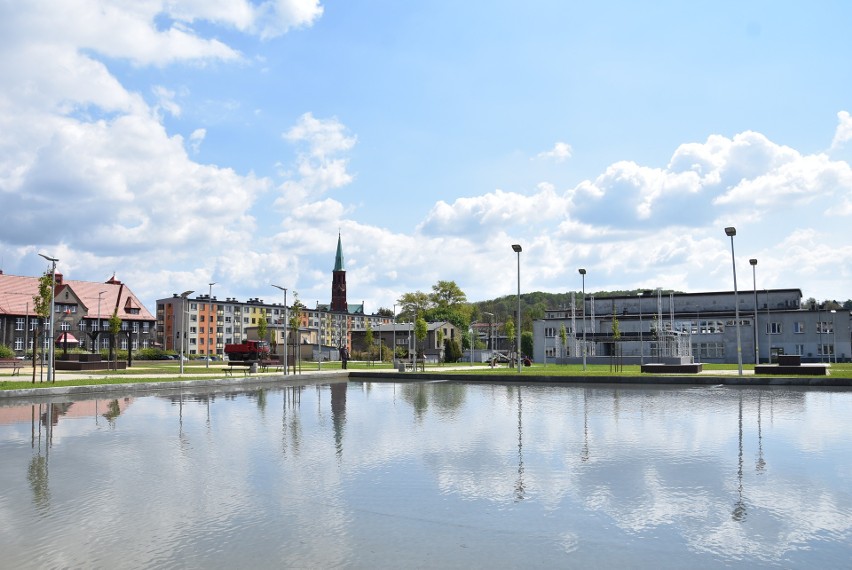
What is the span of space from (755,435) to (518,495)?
9.64 metres

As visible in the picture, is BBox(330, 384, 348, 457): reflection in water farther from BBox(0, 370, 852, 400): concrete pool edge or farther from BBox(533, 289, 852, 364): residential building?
BBox(533, 289, 852, 364): residential building

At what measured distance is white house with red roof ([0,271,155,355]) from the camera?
89.9 metres

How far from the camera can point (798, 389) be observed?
1331 inches

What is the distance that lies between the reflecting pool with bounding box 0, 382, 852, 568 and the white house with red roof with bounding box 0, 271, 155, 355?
75063 mm

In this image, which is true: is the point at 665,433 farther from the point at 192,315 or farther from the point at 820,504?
the point at 192,315

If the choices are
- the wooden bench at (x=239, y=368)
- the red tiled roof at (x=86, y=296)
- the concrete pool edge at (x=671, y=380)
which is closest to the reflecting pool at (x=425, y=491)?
the concrete pool edge at (x=671, y=380)

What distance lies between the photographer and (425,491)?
10.6 metres

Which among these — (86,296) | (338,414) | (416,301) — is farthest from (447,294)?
(338,414)

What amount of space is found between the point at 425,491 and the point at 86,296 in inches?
4243

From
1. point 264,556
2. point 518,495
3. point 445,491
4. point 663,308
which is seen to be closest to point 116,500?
point 264,556

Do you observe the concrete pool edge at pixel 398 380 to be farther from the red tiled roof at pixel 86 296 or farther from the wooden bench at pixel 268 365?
the red tiled roof at pixel 86 296

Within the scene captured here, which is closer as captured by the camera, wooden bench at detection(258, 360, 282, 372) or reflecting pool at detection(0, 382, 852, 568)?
reflecting pool at detection(0, 382, 852, 568)

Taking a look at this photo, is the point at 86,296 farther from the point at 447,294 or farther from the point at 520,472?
the point at 520,472

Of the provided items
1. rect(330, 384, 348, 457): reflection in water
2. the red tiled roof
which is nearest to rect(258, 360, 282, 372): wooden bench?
rect(330, 384, 348, 457): reflection in water
